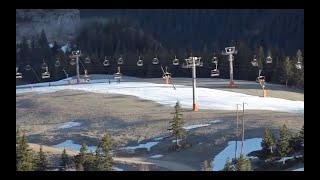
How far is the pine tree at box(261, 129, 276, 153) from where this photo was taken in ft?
19.6

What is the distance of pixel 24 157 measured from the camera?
606cm

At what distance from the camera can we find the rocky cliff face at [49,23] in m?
6.18

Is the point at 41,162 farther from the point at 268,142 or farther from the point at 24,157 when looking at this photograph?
the point at 268,142

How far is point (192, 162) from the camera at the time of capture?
603 cm

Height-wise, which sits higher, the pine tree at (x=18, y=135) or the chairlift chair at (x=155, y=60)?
the chairlift chair at (x=155, y=60)

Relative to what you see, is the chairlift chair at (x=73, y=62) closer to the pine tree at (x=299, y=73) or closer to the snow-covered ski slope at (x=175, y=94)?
the snow-covered ski slope at (x=175, y=94)

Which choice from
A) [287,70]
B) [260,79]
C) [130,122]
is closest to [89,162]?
[130,122]

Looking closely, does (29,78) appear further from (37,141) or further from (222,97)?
(222,97)

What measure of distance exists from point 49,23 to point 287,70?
2.53 m

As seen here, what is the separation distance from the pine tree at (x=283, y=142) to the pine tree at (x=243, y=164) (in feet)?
1.09

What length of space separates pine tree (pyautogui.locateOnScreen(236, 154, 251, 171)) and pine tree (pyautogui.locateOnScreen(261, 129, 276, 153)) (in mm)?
215

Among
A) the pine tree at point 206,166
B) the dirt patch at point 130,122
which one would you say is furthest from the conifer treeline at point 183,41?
the pine tree at point 206,166

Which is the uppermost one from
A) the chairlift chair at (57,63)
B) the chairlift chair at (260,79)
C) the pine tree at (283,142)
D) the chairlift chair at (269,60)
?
the chairlift chair at (269,60)
